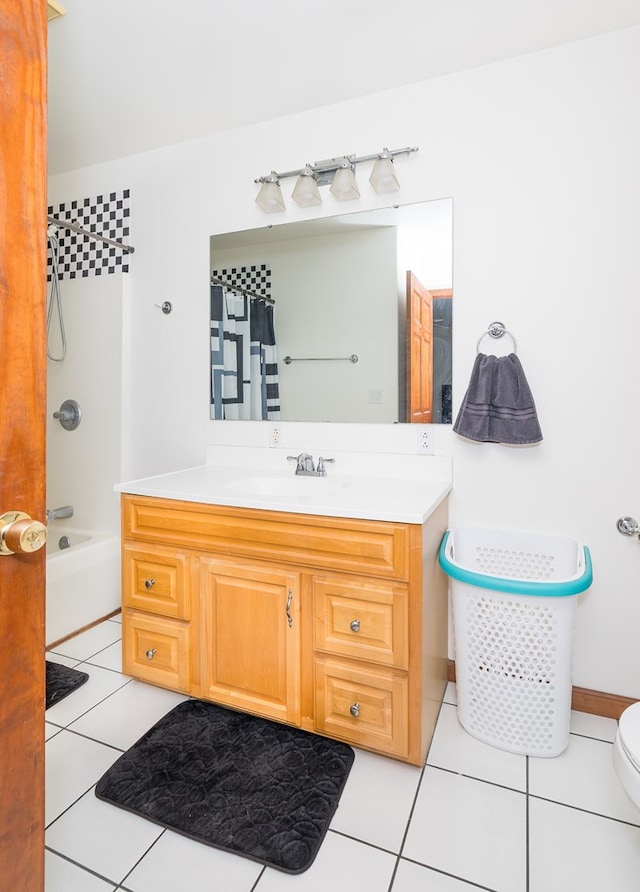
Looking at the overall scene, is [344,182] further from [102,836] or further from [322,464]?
[102,836]

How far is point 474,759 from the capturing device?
5.15 feet

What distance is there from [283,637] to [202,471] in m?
0.92

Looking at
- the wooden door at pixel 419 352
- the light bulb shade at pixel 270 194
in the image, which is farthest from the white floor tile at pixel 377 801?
the light bulb shade at pixel 270 194

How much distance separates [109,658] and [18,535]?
1.70m

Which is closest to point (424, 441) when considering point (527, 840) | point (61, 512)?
point (527, 840)

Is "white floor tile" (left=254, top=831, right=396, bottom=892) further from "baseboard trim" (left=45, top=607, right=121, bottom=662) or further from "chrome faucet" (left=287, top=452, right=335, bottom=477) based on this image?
"baseboard trim" (left=45, top=607, right=121, bottom=662)

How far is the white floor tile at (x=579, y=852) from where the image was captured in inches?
45.5

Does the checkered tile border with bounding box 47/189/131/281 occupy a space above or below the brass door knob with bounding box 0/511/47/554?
above

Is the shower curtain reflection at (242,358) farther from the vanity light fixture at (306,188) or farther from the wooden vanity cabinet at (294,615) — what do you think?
the wooden vanity cabinet at (294,615)

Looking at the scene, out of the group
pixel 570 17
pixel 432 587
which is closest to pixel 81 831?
pixel 432 587

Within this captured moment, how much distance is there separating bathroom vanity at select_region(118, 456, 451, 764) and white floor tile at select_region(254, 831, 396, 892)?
31cm

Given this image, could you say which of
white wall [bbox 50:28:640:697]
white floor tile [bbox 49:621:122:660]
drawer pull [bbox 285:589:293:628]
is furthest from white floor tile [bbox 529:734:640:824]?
white floor tile [bbox 49:621:122:660]

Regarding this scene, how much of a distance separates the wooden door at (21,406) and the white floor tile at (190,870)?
410 millimetres

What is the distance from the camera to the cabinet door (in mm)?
1625
